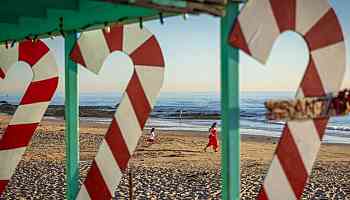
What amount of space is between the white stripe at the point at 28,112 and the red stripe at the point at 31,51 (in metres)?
0.35

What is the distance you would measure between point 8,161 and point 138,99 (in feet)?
5.15

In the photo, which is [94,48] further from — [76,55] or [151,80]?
[151,80]

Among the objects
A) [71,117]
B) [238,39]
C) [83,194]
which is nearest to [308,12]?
[238,39]

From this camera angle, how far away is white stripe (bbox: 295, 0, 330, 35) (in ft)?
8.41

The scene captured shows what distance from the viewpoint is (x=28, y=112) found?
4.44 meters

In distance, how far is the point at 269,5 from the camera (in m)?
2.43

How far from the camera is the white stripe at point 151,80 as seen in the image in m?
3.55

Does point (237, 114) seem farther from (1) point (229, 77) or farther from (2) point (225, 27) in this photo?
(2) point (225, 27)

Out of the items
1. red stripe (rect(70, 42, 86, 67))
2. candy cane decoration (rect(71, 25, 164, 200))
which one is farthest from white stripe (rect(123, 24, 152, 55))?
red stripe (rect(70, 42, 86, 67))

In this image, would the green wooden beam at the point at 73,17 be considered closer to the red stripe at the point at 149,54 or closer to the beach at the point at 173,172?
the red stripe at the point at 149,54

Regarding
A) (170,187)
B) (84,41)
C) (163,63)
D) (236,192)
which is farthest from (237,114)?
(170,187)

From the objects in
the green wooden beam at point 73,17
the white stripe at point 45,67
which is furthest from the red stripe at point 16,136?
the green wooden beam at point 73,17

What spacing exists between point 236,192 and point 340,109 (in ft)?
2.04

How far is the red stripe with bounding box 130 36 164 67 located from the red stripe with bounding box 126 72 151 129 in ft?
0.33
